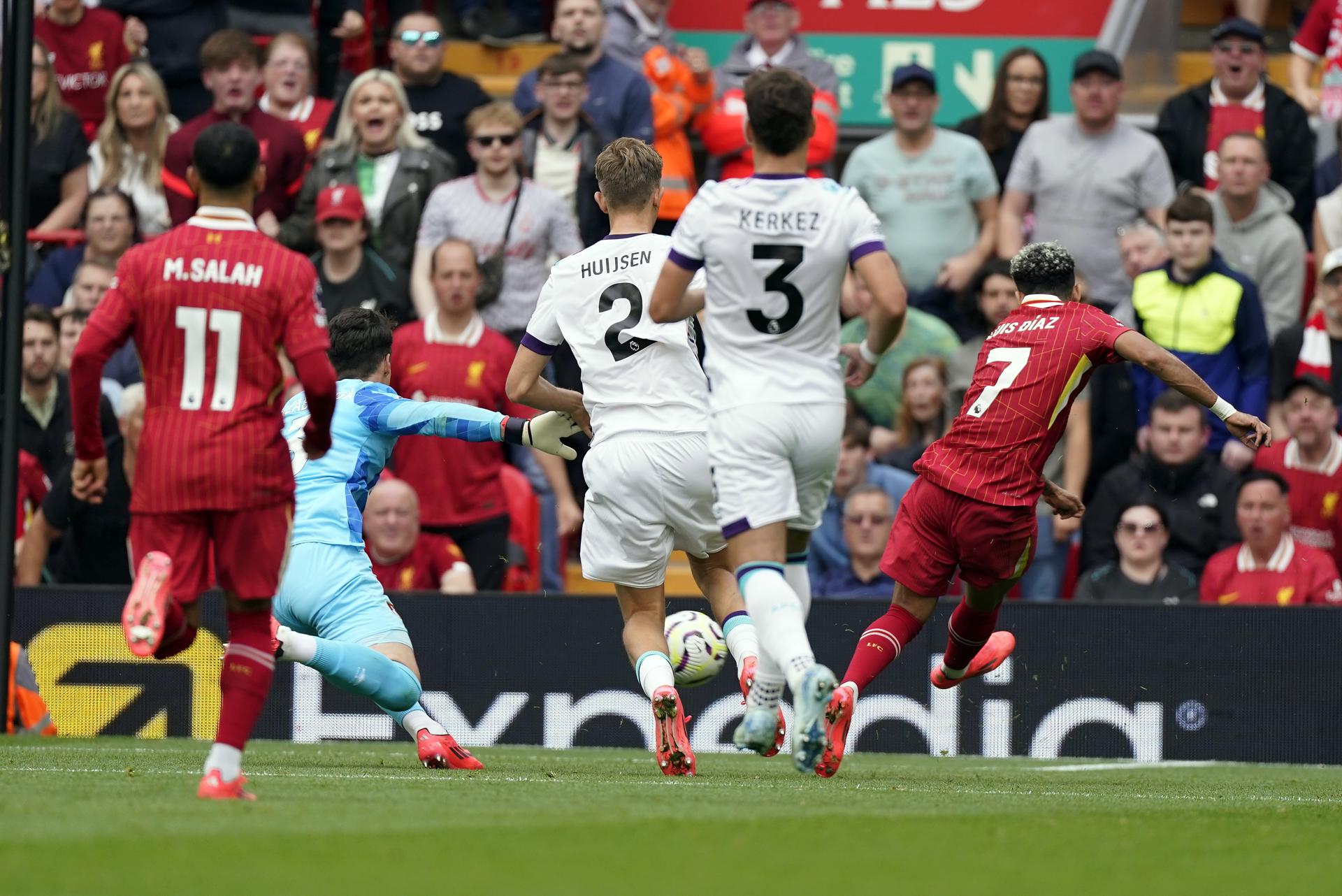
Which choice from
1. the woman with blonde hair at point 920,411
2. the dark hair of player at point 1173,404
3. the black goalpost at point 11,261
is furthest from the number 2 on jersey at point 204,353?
the dark hair of player at point 1173,404

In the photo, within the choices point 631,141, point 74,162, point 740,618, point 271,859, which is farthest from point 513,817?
point 74,162

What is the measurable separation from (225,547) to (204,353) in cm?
61

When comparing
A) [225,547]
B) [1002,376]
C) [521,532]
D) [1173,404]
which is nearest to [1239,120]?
[1173,404]

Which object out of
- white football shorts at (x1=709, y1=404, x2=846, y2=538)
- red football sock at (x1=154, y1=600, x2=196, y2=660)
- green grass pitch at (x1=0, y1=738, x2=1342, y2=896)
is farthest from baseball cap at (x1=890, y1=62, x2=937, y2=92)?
red football sock at (x1=154, y1=600, x2=196, y2=660)

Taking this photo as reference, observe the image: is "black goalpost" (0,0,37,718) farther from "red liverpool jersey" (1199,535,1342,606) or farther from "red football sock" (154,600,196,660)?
"red liverpool jersey" (1199,535,1342,606)

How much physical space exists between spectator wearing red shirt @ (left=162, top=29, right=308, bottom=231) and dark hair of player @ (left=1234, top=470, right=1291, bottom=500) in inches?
242

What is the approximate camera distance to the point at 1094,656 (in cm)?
1124

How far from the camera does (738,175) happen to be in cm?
1389

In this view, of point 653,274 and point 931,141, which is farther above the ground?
point 931,141

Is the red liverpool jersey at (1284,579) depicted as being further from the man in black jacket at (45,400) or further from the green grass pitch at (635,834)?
the man in black jacket at (45,400)

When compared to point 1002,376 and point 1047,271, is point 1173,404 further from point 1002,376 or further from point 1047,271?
point 1002,376

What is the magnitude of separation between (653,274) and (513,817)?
8.37 ft

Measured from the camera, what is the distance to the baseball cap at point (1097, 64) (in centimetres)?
1359

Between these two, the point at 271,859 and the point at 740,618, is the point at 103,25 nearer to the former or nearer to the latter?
the point at 740,618
